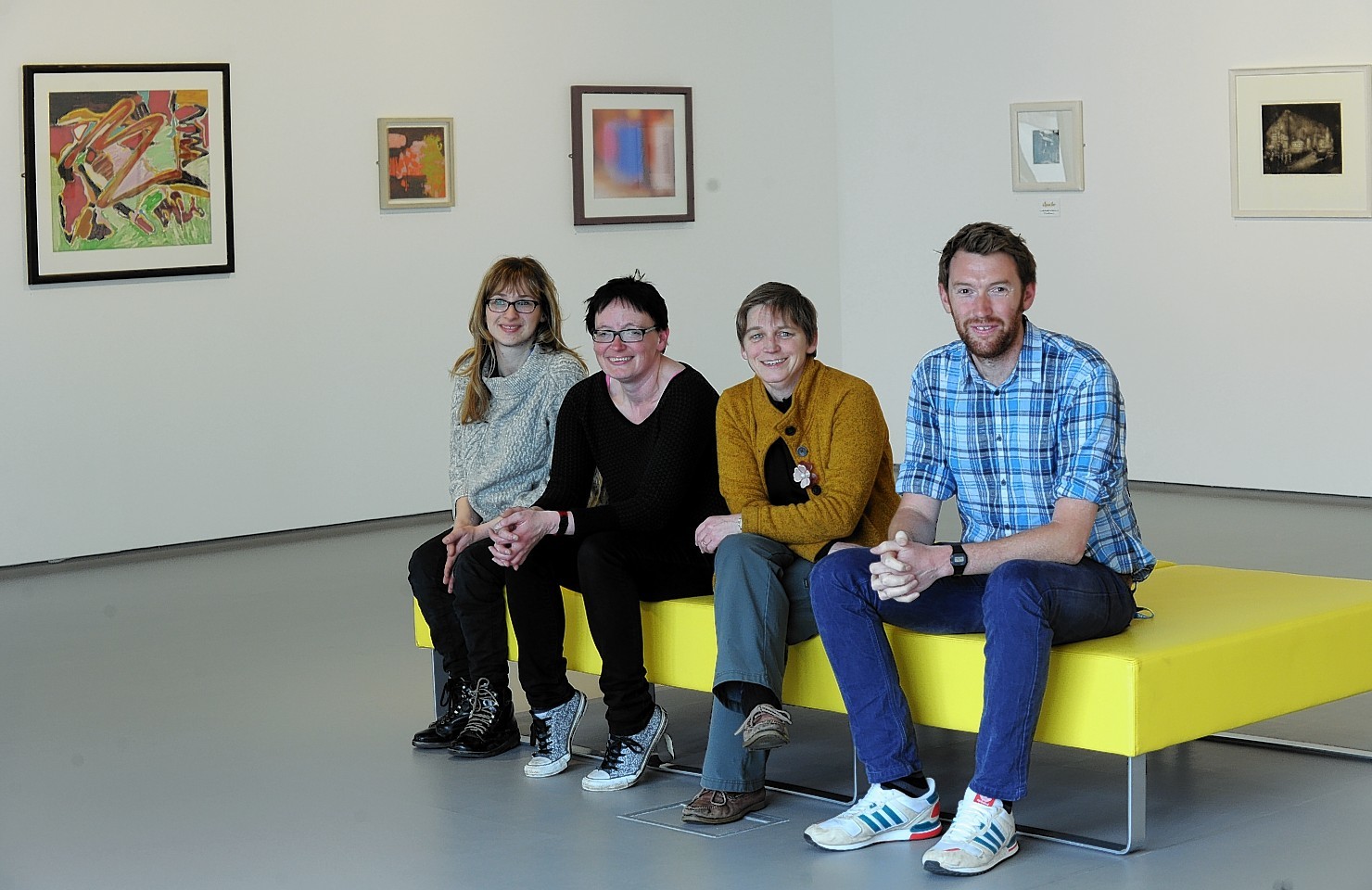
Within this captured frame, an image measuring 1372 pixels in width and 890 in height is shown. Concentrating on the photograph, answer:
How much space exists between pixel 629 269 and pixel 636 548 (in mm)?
5356

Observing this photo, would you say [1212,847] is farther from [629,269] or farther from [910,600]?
[629,269]

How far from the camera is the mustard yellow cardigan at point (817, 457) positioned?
419cm

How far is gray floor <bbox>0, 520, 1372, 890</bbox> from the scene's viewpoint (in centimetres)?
→ 372

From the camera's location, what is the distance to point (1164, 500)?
29.0 ft

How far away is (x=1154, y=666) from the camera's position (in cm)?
365

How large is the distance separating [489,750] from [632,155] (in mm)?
5366

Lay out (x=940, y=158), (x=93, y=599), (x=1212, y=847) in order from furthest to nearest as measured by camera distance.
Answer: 1. (x=940, y=158)
2. (x=93, y=599)
3. (x=1212, y=847)

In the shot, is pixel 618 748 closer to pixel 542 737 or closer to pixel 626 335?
pixel 542 737

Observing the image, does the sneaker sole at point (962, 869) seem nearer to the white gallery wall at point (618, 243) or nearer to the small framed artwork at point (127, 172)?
the white gallery wall at point (618, 243)

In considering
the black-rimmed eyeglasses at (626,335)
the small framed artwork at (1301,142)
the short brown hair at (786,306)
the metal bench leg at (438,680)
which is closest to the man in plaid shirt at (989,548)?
the short brown hair at (786,306)

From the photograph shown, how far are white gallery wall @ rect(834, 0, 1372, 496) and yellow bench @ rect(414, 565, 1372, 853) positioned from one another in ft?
14.2

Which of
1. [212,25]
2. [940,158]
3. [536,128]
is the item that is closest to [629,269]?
[536,128]

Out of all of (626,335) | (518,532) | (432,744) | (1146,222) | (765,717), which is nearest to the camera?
(765,717)

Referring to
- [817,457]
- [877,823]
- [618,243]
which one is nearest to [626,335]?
[817,457]
